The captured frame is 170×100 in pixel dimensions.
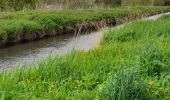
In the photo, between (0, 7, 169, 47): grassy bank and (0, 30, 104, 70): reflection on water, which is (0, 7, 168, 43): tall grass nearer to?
(0, 7, 169, 47): grassy bank

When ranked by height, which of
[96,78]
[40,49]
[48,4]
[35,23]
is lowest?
[40,49]

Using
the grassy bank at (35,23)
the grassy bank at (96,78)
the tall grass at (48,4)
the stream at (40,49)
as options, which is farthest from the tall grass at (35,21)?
the grassy bank at (96,78)

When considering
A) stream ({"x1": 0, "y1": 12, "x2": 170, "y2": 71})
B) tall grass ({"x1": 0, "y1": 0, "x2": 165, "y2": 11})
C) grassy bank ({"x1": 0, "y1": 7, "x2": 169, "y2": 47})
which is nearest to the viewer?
stream ({"x1": 0, "y1": 12, "x2": 170, "y2": 71})

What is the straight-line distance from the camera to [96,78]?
827 cm

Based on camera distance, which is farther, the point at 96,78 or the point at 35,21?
the point at 35,21

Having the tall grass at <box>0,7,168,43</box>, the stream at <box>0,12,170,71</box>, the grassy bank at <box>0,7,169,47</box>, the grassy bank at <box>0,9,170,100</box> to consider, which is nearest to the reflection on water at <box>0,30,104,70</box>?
the stream at <box>0,12,170,71</box>

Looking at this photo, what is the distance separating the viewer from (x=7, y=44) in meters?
19.4

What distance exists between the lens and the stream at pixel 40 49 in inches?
613

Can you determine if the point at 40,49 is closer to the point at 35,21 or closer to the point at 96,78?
the point at 35,21

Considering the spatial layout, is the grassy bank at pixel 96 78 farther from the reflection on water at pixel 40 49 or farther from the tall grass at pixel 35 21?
the tall grass at pixel 35 21

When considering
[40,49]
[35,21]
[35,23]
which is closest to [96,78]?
[40,49]

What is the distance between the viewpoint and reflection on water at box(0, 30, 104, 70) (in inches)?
615

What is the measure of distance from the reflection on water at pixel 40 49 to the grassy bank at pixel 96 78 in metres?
4.71

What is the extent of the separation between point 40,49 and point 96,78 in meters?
10.8
